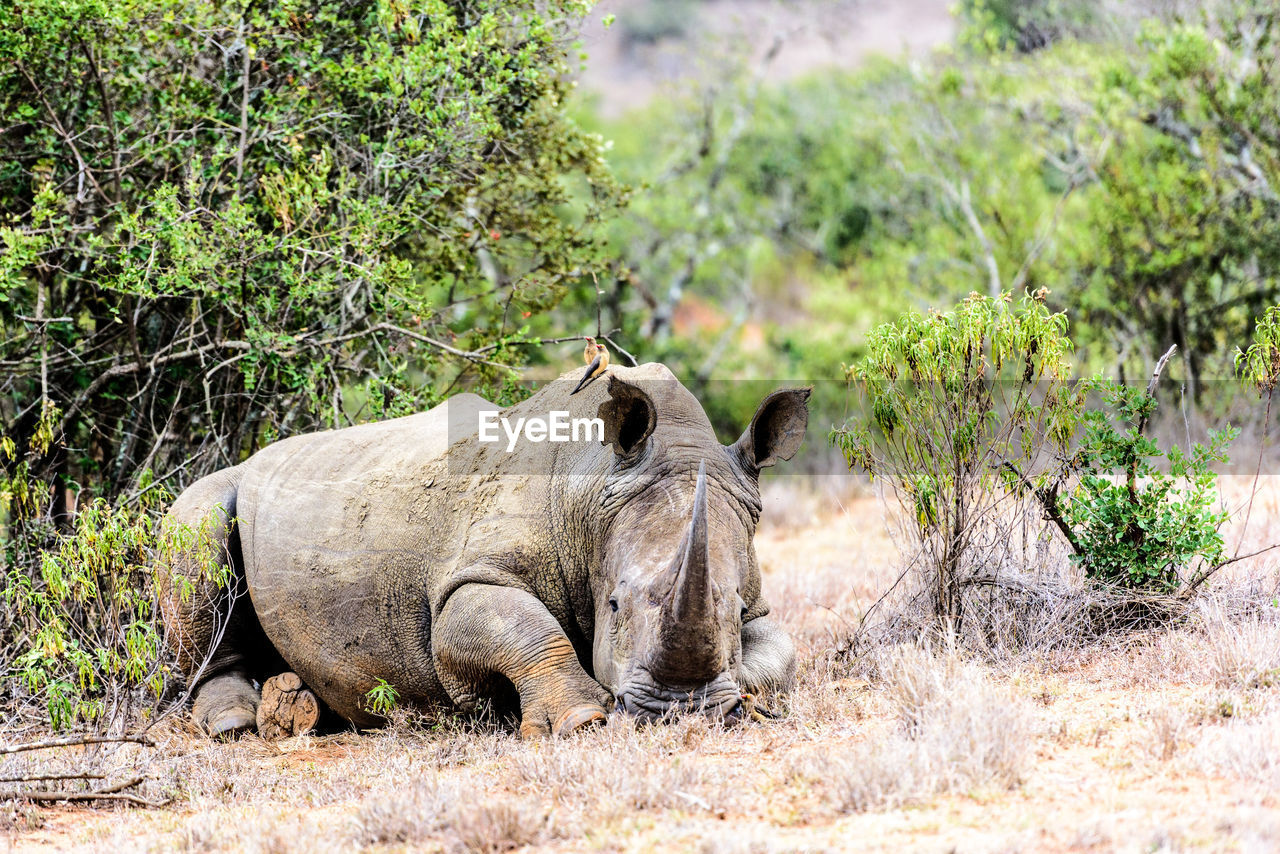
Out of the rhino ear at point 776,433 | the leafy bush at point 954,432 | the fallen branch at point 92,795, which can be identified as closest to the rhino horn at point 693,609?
the rhino ear at point 776,433

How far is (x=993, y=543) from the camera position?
24.6 feet

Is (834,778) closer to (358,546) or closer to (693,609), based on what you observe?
(693,609)

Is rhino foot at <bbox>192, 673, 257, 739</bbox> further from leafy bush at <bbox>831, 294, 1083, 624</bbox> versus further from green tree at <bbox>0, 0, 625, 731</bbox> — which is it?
leafy bush at <bbox>831, 294, 1083, 624</bbox>

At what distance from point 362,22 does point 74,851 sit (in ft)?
20.6

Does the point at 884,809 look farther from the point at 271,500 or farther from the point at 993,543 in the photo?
the point at 271,500

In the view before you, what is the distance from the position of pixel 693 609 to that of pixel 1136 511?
3.04 metres

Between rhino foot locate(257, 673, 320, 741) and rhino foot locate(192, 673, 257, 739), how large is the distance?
81mm

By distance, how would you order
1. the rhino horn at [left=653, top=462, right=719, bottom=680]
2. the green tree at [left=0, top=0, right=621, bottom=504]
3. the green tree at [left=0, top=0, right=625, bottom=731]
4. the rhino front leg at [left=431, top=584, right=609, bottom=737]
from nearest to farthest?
the rhino horn at [left=653, top=462, right=719, bottom=680] < the rhino front leg at [left=431, top=584, right=609, bottom=737] < the green tree at [left=0, top=0, right=625, bottom=731] < the green tree at [left=0, top=0, right=621, bottom=504]

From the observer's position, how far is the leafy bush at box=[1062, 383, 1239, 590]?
23.3 feet

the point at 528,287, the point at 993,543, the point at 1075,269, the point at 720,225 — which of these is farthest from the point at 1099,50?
the point at 993,543

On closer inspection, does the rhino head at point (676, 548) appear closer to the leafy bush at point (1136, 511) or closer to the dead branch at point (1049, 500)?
the dead branch at point (1049, 500)

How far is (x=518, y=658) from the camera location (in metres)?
6.16

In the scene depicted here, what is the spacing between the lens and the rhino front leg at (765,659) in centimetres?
627

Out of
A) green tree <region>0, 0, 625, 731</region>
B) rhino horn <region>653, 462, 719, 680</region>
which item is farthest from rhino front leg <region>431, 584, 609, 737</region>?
green tree <region>0, 0, 625, 731</region>
